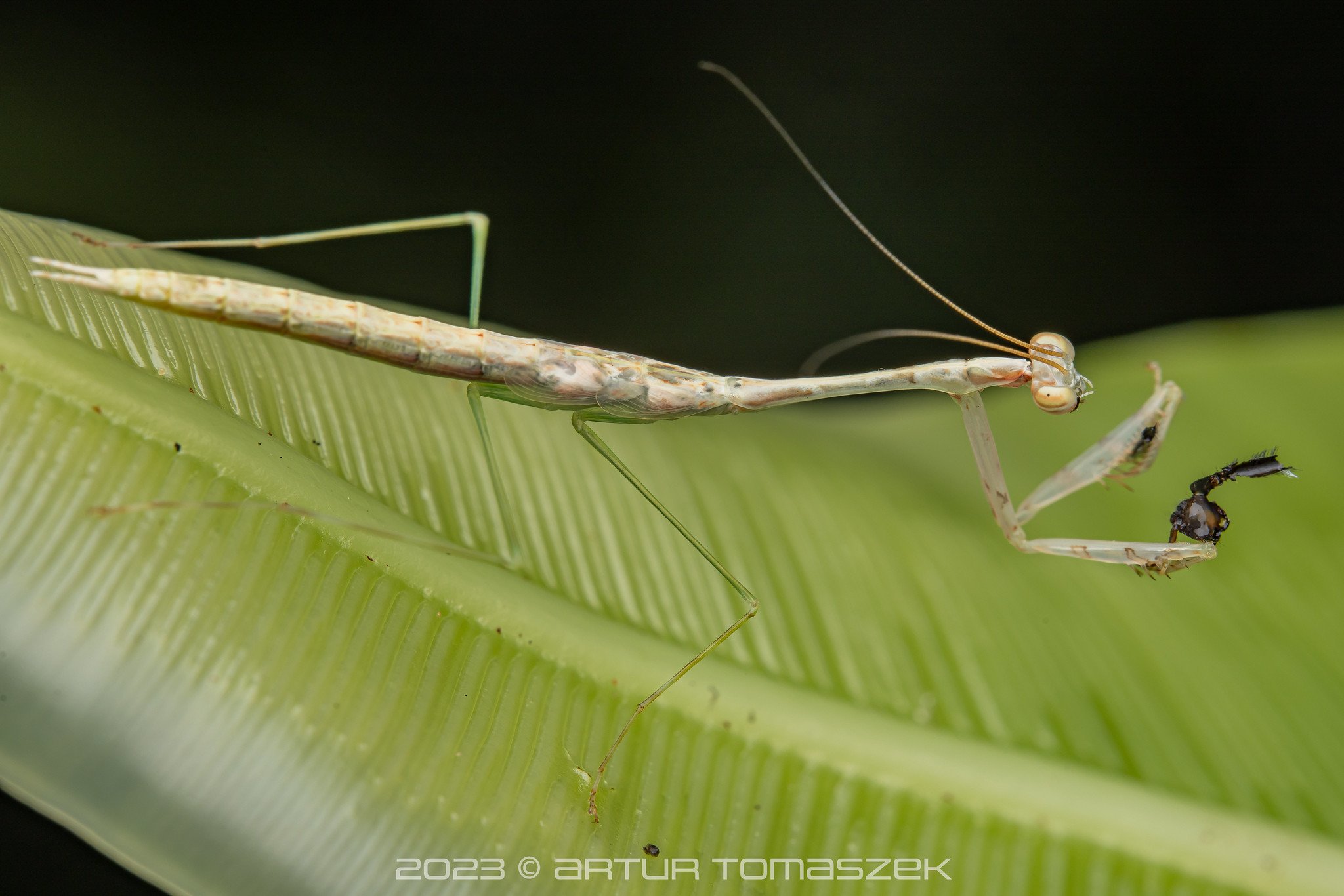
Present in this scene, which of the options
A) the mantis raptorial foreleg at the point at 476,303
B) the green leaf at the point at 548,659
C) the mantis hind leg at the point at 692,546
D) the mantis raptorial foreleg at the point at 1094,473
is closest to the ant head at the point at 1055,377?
the mantis raptorial foreleg at the point at 1094,473

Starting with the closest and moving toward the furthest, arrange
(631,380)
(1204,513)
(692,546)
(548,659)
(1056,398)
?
(548,659)
(1204,513)
(692,546)
(1056,398)
(631,380)

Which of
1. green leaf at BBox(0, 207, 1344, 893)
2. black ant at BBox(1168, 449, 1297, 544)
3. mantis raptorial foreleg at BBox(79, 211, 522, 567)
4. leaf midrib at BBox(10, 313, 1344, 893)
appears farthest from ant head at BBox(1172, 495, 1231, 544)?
mantis raptorial foreleg at BBox(79, 211, 522, 567)

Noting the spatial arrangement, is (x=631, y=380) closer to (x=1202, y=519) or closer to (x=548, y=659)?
(x=548, y=659)

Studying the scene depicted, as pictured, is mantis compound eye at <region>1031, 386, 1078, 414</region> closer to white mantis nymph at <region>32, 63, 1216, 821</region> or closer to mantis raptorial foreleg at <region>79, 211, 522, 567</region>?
white mantis nymph at <region>32, 63, 1216, 821</region>

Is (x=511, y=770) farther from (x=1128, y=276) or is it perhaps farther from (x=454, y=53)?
(x=1128, y=276)

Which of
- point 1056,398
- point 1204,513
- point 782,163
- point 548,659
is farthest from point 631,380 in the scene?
point 782,163

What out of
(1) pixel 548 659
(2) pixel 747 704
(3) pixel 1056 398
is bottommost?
(2) pixel 747 704
